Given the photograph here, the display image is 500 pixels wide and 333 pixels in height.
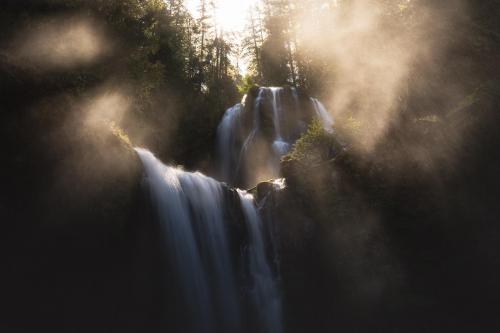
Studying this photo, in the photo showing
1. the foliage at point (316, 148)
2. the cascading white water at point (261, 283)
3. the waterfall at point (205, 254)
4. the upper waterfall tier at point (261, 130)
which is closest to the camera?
the waterfall at point (205, 254)

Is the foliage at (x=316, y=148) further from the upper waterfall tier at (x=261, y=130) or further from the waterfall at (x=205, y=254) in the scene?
the upper waterfall tier at (x=261, y=130)

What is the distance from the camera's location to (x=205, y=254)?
45.6 ft

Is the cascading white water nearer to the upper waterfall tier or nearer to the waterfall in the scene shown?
the waterfall

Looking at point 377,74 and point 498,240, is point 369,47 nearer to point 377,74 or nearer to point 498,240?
point 377,74

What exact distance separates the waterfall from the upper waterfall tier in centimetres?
1047

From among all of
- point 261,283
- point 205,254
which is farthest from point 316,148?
point 205,254

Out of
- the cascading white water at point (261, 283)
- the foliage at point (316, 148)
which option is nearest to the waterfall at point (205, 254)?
the cascading white water at point (261, 283)

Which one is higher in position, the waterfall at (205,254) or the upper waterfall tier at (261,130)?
the upper waterfall tier at (261,130)

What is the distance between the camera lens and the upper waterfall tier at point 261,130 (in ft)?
89.0

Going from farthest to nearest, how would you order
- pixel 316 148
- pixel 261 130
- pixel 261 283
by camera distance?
pixel 261 130 → pixel 316 148 → pixel 261 283

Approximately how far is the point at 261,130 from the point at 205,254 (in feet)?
53.1

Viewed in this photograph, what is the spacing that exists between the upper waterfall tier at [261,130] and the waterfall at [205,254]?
1047cm

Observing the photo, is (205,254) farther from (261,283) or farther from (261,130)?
(261,130)

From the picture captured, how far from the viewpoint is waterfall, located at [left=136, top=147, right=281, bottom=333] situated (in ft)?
41.6
